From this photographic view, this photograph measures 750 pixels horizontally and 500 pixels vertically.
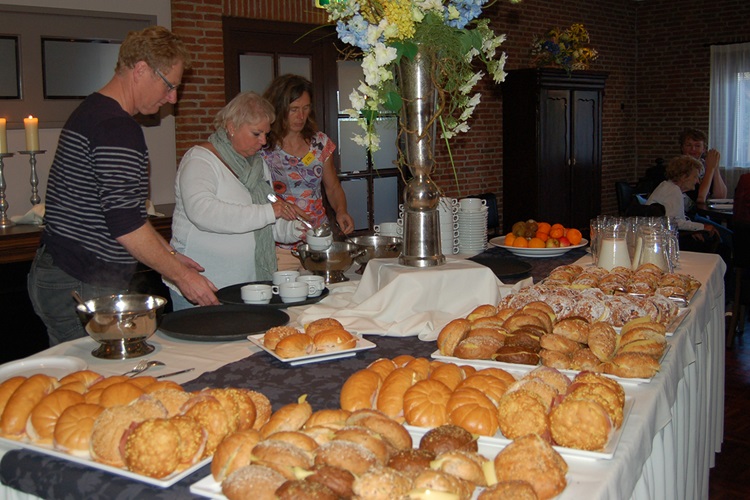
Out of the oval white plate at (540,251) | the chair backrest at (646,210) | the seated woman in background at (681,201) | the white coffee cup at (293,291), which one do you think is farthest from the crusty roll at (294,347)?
the seated woman in background at (681,201)

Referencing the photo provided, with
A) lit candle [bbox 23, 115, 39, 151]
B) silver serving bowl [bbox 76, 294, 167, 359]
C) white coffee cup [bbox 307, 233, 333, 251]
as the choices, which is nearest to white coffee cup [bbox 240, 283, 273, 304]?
white coffee cup [bbox 307, 233, 333, 251]

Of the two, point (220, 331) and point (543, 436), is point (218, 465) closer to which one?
point (543, 436)

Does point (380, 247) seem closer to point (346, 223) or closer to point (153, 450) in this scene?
point (346, 223)

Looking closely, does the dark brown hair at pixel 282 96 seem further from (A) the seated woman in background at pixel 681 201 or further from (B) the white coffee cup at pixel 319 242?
(A) the seated woman in background at pixel 681 201

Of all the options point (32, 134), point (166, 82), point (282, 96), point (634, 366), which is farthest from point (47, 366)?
point (32, 134)

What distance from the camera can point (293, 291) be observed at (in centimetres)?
236

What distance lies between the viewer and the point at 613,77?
9.91 meters

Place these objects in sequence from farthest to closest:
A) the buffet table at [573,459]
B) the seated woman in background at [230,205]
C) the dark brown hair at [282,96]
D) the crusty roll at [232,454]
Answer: the dark brown hair at [282,96], the seated woman in background at [230,205], the buffet table at [573,459], the crusty roll at [232,454]

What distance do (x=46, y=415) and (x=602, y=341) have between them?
1.14 meters

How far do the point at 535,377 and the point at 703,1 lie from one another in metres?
9.53

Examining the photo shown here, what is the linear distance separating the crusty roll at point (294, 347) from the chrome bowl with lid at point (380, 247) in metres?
0.95

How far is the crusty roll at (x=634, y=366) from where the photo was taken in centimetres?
160

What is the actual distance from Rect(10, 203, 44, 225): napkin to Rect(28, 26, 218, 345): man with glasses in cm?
159

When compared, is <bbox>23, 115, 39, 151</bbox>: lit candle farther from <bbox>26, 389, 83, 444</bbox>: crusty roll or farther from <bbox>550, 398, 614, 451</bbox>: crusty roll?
<bbox>550, 398, 614, 451</bbox>: crusty roll
